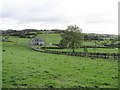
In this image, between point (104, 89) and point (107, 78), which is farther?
point (107, 78)

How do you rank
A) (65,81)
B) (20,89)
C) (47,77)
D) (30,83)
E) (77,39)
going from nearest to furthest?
(20,89) < (30,83) < (65,81) < (47,77) < (77,39)

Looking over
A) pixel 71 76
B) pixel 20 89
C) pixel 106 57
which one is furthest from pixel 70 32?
pixel 20 89

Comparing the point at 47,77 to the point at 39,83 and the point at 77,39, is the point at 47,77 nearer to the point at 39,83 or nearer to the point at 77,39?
the point at 39,83

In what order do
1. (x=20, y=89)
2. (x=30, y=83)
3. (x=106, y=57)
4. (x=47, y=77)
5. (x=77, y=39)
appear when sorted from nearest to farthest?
(x=20, y=89)
(x=30, y=83)
(x=47, y=77)
(x=106, y=57)
(x=77, y=39)

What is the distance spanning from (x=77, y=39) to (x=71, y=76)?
182ft

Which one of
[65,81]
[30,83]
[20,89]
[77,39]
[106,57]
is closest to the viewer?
[20,89]

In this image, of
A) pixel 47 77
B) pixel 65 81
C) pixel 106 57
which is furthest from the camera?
pixel 106 57

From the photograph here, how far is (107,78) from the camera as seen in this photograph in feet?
72.2

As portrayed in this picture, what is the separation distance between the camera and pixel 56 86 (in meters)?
A: 18.2

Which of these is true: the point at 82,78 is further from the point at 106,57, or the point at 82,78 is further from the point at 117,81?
the point at 106,57

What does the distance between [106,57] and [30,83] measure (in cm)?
2742

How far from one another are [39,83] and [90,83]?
151 inches

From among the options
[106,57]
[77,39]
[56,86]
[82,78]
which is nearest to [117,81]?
[82,78]

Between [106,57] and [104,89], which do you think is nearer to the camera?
[104,89]
